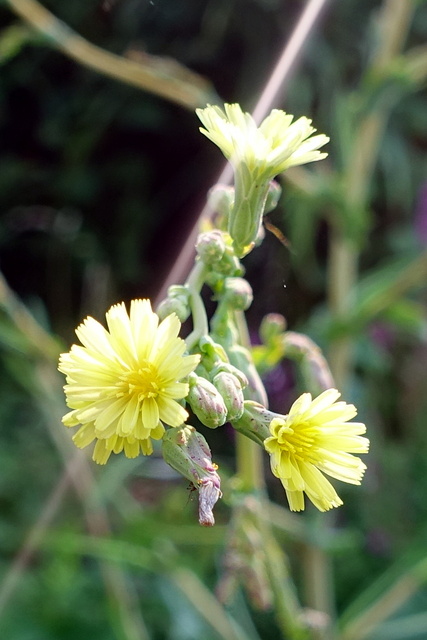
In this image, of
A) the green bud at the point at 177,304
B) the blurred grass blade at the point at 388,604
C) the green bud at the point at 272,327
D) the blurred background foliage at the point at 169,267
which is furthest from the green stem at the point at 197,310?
the blurred grass blade at the point at 388,604

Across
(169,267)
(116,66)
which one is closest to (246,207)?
(116,66)

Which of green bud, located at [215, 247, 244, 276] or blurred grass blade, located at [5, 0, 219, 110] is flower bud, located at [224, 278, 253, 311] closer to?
green bud, located at [215, 247, 244, 276]

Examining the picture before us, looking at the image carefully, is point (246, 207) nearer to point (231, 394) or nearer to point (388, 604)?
point (231, 394)

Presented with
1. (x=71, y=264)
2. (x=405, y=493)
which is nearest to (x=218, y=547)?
(x=405, y=493)

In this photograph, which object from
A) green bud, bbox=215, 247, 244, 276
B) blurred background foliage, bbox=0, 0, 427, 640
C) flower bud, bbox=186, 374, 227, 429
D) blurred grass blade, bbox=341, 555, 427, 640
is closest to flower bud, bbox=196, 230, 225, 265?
green bud, bbox=215, 247, 244, 276

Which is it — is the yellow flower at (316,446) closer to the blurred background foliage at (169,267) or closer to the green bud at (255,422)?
the green bud at (255,422)

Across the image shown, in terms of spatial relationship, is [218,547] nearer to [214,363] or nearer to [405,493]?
[405,493]
